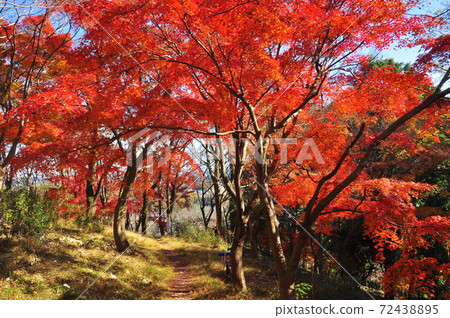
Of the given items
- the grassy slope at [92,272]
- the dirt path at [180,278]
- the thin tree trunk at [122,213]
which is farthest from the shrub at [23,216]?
the dirt path at [180,278]

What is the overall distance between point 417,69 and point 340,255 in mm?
12528

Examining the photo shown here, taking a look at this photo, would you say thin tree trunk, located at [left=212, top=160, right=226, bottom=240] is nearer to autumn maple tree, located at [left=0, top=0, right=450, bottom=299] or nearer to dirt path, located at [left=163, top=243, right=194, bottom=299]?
dirt path, located at [left=163, top=243, right=194, bottom=299]

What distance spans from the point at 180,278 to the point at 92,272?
10.2 feet

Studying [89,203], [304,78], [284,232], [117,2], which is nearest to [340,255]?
[284,232]

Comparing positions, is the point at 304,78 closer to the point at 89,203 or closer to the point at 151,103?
the point at 151,103

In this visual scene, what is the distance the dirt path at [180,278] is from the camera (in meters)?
8.22

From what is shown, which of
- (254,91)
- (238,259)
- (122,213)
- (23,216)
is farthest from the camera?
(122,213)

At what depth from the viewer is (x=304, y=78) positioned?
24.0ft

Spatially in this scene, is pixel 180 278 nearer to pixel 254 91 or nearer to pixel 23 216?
pixel 23 216

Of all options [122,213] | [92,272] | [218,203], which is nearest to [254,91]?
[92,272]

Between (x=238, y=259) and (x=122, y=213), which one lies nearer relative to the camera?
(x=238, y=259)

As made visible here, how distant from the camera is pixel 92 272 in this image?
7.78m

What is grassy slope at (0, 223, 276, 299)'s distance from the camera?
612 centimetres

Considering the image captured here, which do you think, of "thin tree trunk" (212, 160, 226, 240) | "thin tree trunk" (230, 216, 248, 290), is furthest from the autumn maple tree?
"thin tree trunk" (212, 160, 226, 240)
